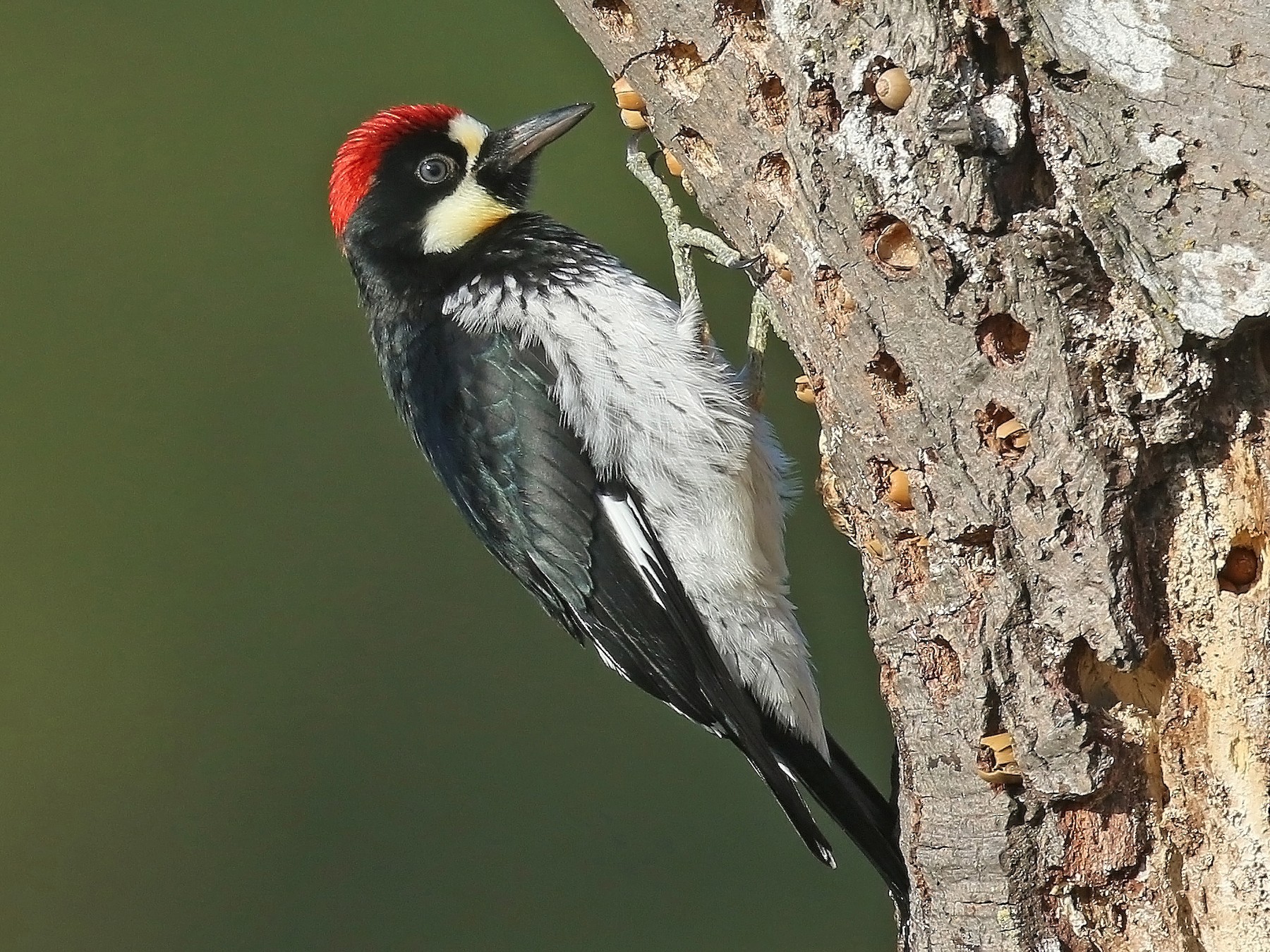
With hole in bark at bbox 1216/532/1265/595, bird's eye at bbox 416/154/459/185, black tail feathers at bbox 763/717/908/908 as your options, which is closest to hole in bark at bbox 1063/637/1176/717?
hole in bark at bbox 1216/532/1265/595

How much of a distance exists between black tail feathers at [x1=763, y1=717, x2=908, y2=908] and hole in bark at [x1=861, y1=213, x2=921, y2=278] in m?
0.85

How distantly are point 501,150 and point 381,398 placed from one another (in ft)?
7.07

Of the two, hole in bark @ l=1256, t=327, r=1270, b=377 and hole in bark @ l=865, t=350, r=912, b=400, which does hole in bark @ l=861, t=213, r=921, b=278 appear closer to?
hole in bark @ l=865, t=350, r=912, b=400

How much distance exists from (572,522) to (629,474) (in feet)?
0.43

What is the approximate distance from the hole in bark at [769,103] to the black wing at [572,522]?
2.66 feet

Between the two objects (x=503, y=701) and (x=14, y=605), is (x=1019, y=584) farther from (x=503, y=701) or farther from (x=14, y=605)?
(x=14, y=605)

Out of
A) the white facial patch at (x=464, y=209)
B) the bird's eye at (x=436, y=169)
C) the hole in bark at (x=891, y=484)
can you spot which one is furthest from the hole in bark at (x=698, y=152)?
the bird's eye at (x=436, y=169)

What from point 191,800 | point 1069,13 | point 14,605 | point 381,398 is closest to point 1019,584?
point 1069,13

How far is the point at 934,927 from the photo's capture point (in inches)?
75.0

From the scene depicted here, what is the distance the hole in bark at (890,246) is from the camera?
1604 millimetres

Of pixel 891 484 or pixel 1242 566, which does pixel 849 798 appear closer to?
pixel 891 484

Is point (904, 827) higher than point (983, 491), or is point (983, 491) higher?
point (983, 491)

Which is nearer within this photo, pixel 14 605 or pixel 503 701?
pixel 503 701

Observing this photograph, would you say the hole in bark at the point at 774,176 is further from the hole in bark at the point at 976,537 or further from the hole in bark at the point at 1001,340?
the hole in bark at the point at 976,537
